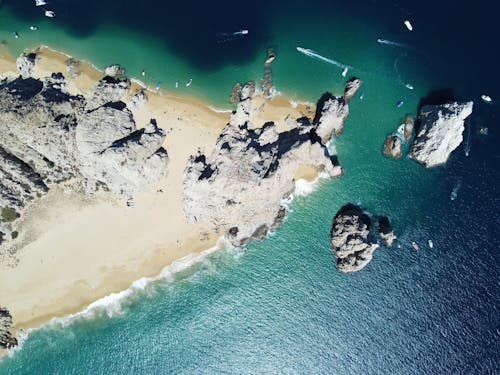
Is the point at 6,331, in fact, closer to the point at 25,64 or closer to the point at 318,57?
the point at 25,64

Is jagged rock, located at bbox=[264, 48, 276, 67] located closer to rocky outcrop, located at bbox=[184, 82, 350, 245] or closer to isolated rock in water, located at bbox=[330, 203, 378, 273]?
rocky outcrop, located at bbox=[184, 82, 350, 245]

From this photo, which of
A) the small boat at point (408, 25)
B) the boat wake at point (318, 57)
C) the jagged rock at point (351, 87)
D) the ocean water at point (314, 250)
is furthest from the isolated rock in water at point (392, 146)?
the small boat at point (408, 25)

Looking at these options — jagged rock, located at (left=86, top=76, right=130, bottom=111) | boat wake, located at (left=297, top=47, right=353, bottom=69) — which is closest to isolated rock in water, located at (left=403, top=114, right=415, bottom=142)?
boat wake, located at (left=297, top=47, right=353, bottom=69)

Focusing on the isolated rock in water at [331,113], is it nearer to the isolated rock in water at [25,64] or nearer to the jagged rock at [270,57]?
the jagged rock at [270,57]

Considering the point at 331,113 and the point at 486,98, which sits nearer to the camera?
the point at 331,113

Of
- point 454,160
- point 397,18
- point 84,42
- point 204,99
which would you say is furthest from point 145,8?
point 454,160

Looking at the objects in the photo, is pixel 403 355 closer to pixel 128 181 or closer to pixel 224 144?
pixel 224 144

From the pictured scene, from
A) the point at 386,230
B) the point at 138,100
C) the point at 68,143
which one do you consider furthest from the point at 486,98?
the point at 68,143
